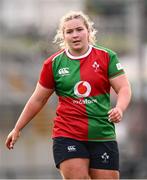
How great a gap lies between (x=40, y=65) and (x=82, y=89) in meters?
11.0

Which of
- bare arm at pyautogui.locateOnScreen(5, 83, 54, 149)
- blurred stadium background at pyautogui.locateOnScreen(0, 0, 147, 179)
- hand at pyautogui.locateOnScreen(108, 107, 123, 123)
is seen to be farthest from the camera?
blurred stadium background at pyautogui.locateOnScreen(0, 0, 147, 179)

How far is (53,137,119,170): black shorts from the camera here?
8633 millimetres

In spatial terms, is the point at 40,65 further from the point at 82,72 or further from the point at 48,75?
the point at 82,72

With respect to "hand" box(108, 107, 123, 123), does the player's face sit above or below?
above

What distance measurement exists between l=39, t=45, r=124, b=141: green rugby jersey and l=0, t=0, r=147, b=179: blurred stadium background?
405 inches

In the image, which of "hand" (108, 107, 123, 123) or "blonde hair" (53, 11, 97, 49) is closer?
"hand" (108, 107, 123, 123)

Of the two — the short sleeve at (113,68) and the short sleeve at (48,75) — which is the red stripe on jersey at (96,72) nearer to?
the short sleeve at (113,68)

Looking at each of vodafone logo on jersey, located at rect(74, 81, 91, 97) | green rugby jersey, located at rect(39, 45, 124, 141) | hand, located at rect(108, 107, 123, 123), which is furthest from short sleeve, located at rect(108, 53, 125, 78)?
hand, located at rect(108, 107, 123, 123)

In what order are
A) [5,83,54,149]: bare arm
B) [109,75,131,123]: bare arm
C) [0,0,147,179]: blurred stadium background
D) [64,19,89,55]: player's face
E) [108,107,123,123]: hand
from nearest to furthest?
1. [108,107,123,123]: hand
2. [109,75,131,123]: bare arm
3. [64,19,89,55]: player's face
4. [5,83,54,149]: bare arm
5. [0,0,147,179]: blurred stadium background

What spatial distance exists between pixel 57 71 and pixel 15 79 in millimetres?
11256

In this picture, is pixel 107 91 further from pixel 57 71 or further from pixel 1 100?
pixel 1 100

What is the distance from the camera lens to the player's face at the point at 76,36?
8.66 m

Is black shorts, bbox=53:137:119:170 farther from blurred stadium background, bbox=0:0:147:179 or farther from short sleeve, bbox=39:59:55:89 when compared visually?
blurred stadium background, bbox=0:0:147:179

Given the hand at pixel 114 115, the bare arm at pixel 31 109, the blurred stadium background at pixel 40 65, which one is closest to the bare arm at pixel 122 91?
the hand at pixel 114 115
